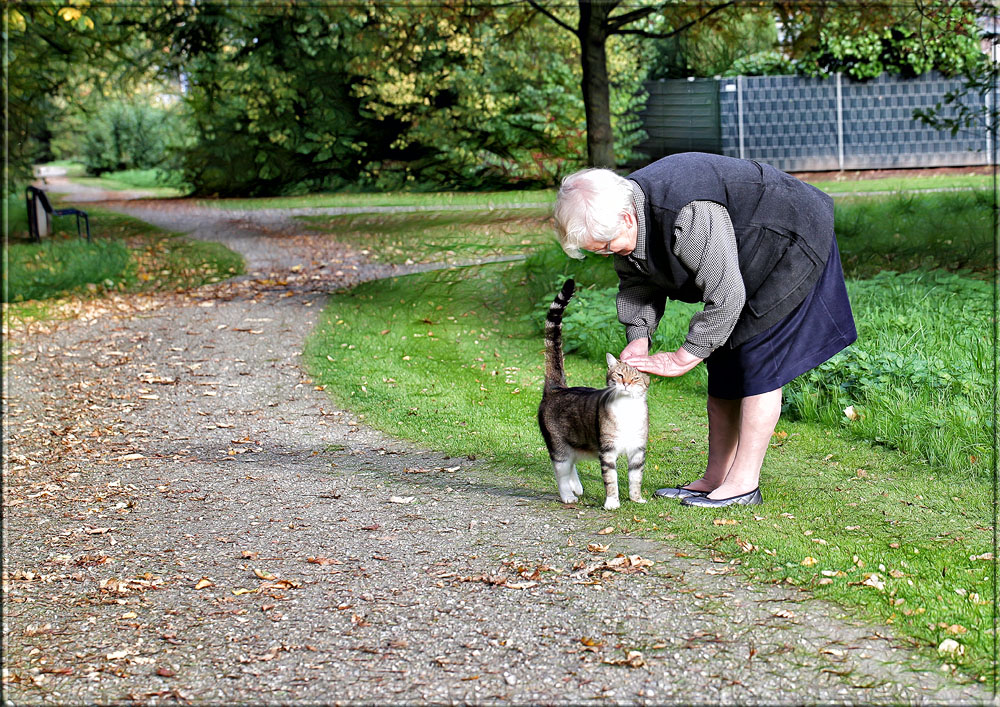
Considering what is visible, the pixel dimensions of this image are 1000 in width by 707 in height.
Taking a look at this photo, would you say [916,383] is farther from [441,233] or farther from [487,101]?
[487,101]

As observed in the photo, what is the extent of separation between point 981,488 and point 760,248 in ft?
6.28

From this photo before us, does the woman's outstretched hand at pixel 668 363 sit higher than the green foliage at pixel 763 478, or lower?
higher

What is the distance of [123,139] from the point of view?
1651 inches

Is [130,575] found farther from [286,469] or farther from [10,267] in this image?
[10,267]

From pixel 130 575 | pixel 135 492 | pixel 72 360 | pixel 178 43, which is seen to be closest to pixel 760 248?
pixel 130 575

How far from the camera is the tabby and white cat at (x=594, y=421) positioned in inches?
167

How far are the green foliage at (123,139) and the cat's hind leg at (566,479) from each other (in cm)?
4008

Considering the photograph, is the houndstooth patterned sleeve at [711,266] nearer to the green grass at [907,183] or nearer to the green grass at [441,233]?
the green grass at [441,233]

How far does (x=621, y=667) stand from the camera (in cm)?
306

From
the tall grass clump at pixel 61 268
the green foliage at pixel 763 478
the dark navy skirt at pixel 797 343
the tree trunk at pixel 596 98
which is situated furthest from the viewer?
the tree trunk at pixel 596 98

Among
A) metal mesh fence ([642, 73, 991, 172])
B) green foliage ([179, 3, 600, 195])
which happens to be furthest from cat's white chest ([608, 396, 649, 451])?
metal mesh fence ([642, 73, 991, 172])

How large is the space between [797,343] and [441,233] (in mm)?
12003

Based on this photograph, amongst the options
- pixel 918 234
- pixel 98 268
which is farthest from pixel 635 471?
pixel 98 268

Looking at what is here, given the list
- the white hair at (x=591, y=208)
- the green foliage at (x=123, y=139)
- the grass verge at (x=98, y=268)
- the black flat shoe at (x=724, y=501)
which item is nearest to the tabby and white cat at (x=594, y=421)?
the black flat shoe at (x=724, y=501)
